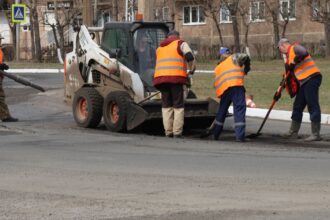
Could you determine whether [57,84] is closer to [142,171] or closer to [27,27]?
[142,171]

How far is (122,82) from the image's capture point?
14805 millimetres

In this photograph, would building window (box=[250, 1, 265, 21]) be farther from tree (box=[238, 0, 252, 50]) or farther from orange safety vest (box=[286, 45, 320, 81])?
orange safety vest (box=[286, 45, 320, 81])

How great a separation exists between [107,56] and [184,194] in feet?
22.8

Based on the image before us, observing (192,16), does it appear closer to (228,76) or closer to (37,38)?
(37,38)

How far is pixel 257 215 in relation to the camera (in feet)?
24.7

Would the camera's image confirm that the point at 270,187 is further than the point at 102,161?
No

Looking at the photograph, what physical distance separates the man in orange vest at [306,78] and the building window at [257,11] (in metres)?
35.1

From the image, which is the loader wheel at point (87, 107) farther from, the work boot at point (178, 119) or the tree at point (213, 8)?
the tree at point (213, 8)

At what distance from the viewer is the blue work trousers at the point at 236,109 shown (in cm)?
1351

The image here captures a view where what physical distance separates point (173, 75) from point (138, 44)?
1416 mm

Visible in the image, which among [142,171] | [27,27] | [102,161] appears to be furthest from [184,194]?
[27,27]

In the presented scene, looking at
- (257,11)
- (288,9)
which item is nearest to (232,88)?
(288,9)

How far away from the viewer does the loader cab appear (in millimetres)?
14859

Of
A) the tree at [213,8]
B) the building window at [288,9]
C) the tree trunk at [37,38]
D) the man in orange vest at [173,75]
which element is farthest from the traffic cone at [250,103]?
the tree trunk at [37,38]
